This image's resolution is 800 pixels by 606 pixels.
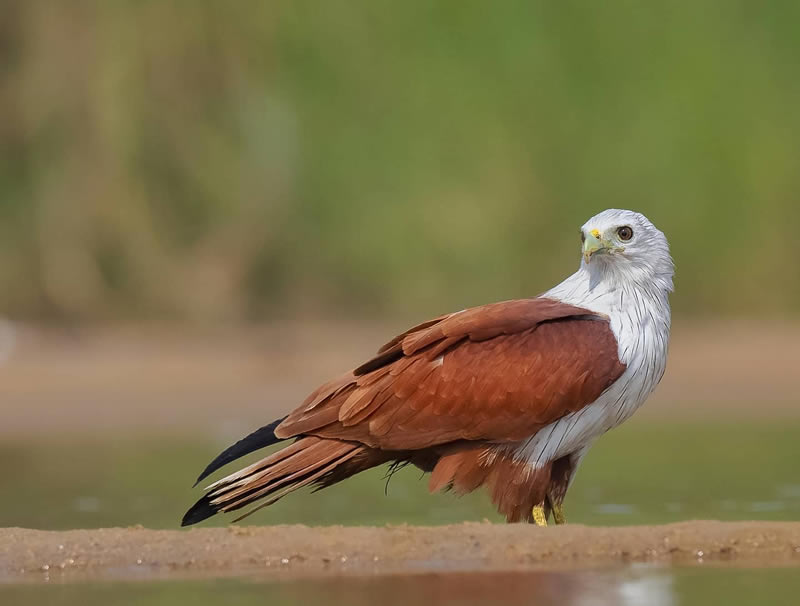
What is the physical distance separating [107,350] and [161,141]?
1.92 meters

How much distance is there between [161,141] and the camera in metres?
14.3

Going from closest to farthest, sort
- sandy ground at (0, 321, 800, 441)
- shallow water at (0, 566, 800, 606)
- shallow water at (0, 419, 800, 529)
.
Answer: shallow water at (0, 566, 800, 606) → shallow water at (0, 419, 800, 529) → sandy ground at (0, 321, 800, 441)

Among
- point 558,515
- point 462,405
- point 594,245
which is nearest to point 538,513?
point 558,515

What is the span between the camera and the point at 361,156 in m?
14.7

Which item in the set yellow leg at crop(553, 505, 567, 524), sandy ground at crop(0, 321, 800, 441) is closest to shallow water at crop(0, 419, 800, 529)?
yellow leg at crop(553, 505, 567, 524)

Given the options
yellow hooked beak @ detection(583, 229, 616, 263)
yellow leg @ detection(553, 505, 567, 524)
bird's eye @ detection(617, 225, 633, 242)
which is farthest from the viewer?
bird's eye @ detection(617, 225, 633, 242)

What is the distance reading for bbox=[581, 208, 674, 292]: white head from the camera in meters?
7.48

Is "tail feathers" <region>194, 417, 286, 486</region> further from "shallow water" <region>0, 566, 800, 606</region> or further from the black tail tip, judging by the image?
"shallow water" <region>0, 566, 800, 606</region>

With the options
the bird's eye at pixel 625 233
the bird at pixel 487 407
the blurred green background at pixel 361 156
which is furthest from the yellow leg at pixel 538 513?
the blurred green background at pixel 361 156

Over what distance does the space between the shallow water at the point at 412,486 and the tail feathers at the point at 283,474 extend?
899mm

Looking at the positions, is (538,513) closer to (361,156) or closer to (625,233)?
(625,233)

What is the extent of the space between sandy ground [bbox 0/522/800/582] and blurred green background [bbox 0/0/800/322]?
25.3ft

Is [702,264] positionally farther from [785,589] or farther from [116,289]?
[785,589]

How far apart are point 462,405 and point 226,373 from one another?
20.9 ft
